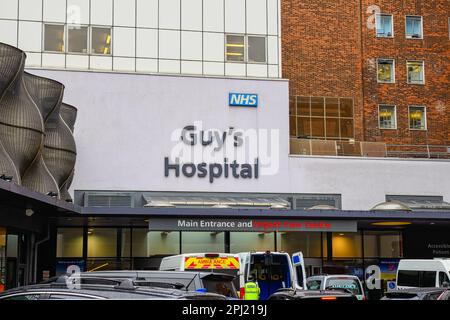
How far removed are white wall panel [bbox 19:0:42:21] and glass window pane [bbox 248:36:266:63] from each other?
11.0 m

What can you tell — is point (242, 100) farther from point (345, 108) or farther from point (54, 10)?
point (54, 10)

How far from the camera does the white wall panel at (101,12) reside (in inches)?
1561

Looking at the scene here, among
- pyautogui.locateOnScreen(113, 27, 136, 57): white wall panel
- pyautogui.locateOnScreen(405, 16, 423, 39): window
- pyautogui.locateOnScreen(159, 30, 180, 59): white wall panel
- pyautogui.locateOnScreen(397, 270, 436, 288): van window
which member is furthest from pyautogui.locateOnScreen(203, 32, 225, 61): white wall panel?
pyautogui.locateOnScreen(397, 270, 436, 288): van window

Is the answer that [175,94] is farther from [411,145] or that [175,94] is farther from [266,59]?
[411,145]

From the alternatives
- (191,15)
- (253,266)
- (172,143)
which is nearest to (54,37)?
(191,15)

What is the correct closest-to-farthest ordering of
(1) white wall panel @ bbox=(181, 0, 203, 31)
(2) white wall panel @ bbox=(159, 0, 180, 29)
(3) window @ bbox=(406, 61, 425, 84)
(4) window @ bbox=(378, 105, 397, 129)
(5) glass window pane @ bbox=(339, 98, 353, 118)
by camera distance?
(2) white wall panel @ bbox=(159, 0, 180, 29) < (1) white wall panel @ bbox=(181, 0, 203, 31) < (5) glass window pane @ bbox=(339, 98, 353, 118) < (4) window @ bbox=(378, 105, 397, 129) < (3) window @ bbox=(406, 61, 425, 84)

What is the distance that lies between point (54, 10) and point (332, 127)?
16.3m

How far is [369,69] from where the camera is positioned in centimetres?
4531

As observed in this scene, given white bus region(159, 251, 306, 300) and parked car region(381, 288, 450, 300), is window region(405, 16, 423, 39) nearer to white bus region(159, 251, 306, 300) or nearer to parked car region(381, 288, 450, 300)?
white bus region(159, 251, 306, 300)

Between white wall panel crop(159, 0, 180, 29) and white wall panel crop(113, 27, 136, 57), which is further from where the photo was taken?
white wall panel crop(159, 0, 180, 29)

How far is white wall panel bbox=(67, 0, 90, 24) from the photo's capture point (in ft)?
129

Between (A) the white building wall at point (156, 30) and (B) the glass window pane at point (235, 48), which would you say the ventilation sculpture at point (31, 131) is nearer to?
(A) the white building wall at point (156, 30)

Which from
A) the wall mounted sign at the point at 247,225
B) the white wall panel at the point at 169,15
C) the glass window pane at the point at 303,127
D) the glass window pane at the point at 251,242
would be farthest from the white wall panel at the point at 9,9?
the glass window pane at the point at 303,127

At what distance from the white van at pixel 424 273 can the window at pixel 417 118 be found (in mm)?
20406
